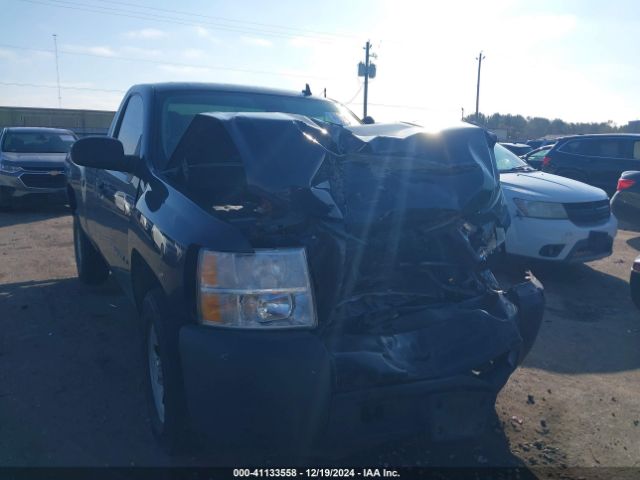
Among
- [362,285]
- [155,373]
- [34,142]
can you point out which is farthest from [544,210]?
[34,142]

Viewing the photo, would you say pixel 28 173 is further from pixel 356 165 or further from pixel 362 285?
pixel 362 285

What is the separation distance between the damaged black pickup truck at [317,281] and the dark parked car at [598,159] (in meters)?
11.0

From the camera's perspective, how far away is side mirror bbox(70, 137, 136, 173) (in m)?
3.80

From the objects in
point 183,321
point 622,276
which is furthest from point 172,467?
point 622,276

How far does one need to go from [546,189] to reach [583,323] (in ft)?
7.05

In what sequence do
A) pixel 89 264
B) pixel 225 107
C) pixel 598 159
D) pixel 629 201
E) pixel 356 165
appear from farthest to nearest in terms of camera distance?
pixel 598 159, pixel 629 201, pixel 89 264, pixel 225 107, pixel 356 165

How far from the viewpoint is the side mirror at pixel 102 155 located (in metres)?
3.80

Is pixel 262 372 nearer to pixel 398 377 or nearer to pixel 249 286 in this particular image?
pixel 249 286

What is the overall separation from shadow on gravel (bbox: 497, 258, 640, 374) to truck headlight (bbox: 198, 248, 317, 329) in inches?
68.1

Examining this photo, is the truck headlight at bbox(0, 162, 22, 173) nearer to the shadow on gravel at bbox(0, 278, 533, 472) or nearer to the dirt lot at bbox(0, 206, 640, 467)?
the dirt lot at bbox(0, 206, 640, 467)

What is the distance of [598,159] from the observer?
45.3 feet

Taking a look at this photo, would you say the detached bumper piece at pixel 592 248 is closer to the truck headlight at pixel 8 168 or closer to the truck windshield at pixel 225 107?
the truck windshield at pixel 225 107

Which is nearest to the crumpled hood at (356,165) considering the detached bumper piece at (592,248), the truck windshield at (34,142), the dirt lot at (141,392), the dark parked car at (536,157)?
the dirt lot at (141,392)

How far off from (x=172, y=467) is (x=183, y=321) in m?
0.82
